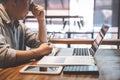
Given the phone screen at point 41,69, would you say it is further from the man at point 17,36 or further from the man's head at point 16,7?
the man's head at point 16,7

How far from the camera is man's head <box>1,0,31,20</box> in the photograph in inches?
64.6

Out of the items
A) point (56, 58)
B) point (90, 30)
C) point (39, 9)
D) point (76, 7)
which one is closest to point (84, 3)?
point (76, 7)

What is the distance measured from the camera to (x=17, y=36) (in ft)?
5.97

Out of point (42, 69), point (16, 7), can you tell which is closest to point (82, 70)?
point (42, 69)

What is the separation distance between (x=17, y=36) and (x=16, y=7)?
0.25m

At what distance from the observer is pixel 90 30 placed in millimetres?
7012

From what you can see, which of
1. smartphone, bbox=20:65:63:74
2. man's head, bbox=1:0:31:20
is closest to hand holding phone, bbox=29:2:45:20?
man's head, bbox=1:0:31:20

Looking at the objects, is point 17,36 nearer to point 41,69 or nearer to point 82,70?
point 41,69

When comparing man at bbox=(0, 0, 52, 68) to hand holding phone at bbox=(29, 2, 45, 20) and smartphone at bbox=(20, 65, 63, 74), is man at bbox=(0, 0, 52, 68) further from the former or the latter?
smartphone at bbox=(20, 65, 63, 74)

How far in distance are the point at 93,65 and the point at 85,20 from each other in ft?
19.6

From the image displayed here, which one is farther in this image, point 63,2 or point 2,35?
point 63,2

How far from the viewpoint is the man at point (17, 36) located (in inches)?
55.7

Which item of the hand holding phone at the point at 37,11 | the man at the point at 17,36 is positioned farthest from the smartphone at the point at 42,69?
the hand holding phone at the point at 37,11

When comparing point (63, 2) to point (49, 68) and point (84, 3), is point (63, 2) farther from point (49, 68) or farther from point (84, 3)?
point (49, 68)
